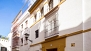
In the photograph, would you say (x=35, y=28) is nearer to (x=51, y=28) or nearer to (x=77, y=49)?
(x=51, y=28)

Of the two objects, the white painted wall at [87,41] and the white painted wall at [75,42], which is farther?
the white painted wall at [75,42]

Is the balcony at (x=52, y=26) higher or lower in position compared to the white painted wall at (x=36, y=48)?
higher

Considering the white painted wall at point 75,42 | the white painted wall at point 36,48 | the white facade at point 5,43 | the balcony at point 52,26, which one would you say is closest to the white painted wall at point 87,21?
the white painted wall at point 75,42

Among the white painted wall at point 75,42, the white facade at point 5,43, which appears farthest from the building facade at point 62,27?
the white facade at point 5,43

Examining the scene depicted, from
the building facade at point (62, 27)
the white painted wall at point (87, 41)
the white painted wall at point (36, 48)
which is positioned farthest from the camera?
the white painted wall at point (36, 48)

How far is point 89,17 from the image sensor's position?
7.58m

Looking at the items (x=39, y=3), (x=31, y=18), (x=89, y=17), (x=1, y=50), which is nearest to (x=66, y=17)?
(x=89, y=17)

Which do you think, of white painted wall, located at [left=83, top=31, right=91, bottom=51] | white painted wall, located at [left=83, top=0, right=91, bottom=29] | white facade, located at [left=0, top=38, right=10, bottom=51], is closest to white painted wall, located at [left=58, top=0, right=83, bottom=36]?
white painted wall, located at [left=83, top=0, right=91, bottom=29]

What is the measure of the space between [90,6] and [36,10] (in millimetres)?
8886

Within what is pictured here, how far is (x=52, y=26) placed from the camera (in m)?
11.7

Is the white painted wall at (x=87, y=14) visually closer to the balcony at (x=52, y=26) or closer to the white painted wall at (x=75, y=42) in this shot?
the white painted wall at (x=75, y=42)

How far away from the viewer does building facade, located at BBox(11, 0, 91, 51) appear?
7906 mm

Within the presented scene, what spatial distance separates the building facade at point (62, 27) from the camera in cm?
791

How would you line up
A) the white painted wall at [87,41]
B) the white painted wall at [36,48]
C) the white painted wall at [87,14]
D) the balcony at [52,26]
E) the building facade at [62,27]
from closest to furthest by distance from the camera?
1. the white painted wall at [87,41]
2. the white painted wall at [87,14]
3. the building facade at [62,27]
4. the balcony at [52,26]
5. the white painted wall at [36,48]
